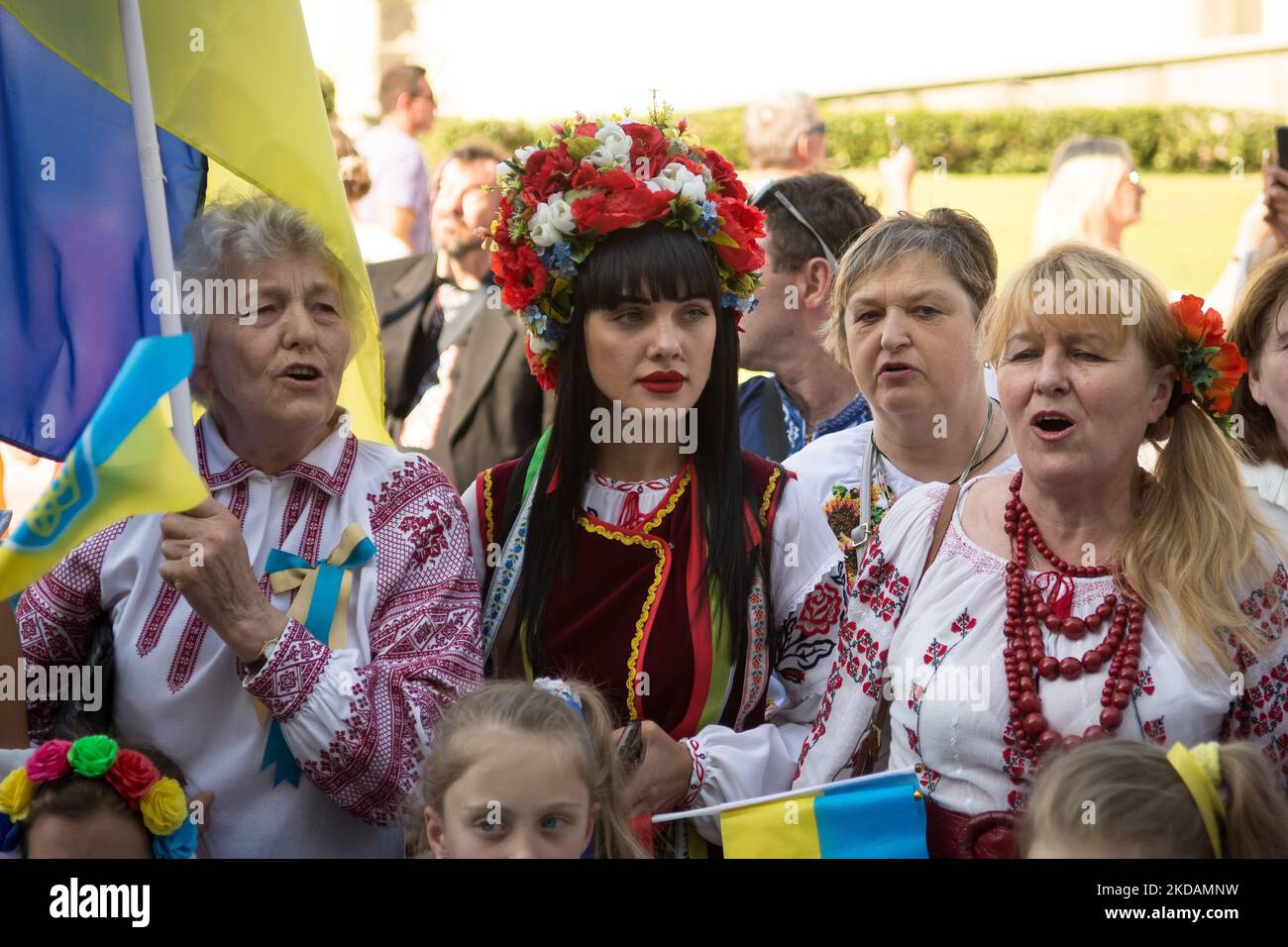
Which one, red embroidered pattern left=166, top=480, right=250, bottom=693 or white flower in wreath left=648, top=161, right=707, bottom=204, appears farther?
white flower in wreath left=648, top=161, right=707, bottom=204

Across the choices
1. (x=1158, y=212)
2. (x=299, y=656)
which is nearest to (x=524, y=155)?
(x=299, y=656)

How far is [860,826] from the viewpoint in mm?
3219

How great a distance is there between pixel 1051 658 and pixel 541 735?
1.00 m

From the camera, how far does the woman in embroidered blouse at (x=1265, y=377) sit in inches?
152

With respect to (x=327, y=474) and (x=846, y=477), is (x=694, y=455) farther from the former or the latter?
(x=327, y=474)

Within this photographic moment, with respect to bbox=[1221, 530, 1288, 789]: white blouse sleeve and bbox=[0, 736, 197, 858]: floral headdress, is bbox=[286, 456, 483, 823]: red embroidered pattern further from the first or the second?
bbox=[1221, 530, 1288, 789]: white blouse sleeve

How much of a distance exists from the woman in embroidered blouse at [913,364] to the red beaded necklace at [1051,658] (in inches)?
38.1

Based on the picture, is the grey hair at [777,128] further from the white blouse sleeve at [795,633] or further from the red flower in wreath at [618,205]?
the white blouse sleeve at [795,633]

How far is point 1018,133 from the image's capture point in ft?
63.9

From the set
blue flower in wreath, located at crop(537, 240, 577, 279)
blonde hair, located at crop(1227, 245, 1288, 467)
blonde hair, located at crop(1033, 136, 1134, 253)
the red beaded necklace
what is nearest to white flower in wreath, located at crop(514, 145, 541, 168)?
blue flower in wreath, located at crop(537, 240, 577, 279)

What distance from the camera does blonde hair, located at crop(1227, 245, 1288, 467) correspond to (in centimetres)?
391

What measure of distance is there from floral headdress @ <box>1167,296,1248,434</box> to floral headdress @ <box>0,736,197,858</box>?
7.18 ft
